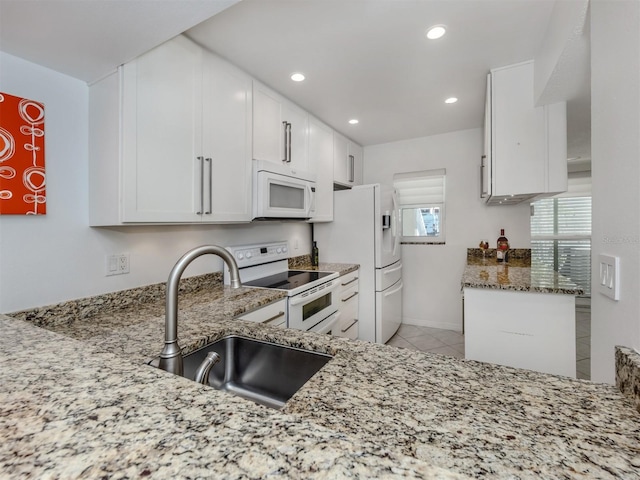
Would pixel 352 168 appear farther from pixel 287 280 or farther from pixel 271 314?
pixel 271 314

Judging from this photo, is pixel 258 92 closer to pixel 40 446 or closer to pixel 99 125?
pixel 99 125

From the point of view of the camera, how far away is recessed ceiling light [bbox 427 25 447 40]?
1.67 meters

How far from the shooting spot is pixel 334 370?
2.57 ft

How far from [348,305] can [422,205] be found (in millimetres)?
1697

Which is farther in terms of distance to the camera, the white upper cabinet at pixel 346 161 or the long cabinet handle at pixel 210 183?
the white upper cabinet at pixel 346 161

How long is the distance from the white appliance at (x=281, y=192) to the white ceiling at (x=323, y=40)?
65 centimetres

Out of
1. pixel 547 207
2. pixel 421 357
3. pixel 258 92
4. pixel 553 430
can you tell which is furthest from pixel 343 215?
pixel 547 207

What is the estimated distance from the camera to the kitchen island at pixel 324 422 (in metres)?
0.38

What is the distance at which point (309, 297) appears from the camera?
222 cm

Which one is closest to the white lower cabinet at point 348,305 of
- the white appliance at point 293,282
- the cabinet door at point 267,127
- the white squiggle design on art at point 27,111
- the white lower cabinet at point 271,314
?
the white appliance at point 293,282

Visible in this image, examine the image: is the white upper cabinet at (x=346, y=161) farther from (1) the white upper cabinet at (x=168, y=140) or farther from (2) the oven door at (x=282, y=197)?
(1) the white upper cabinet at (x=168, y=140)

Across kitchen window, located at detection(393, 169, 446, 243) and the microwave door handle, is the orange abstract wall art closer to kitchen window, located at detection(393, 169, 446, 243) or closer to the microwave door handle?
the microwave door handle

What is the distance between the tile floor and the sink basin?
238 centimetres

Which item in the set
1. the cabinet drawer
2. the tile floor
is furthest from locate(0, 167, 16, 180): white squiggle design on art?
the tile floor
